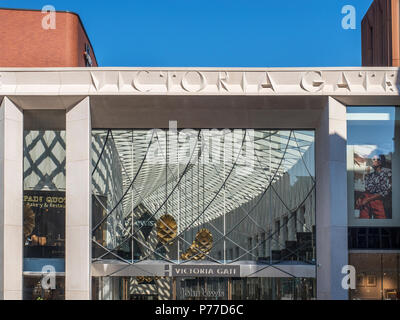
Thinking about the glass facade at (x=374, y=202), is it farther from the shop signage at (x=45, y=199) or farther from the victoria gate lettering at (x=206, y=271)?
the shop signage at (x=45, y=199)

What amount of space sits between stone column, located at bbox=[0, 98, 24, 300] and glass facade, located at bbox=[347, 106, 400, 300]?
49.7 feet

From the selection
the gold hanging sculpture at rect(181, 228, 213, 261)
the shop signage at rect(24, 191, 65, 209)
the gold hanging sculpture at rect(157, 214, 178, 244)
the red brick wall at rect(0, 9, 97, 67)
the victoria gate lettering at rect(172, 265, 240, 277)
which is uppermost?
the red brick wall at rect(0, 9, 97, 67)

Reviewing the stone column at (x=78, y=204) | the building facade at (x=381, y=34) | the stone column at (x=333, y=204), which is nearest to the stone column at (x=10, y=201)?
the stone column at (x=78, y=204)

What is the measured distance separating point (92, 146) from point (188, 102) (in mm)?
5968

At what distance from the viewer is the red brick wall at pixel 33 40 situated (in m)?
30.4

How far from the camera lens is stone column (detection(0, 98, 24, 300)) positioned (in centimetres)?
2742

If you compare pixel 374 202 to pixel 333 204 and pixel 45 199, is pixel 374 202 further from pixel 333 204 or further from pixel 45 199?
pixel 45 199

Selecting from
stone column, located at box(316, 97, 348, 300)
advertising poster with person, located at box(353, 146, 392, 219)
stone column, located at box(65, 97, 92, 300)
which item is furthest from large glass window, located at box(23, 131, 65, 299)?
advertising poster with person, located at box(353, 146, 392, 219)

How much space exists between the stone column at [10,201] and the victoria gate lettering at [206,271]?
295 inches

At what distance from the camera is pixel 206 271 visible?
100ft

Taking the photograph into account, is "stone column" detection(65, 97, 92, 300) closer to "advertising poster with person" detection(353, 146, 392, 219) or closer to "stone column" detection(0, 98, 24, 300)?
"stone column" detection(0, 98, 24, 300)
